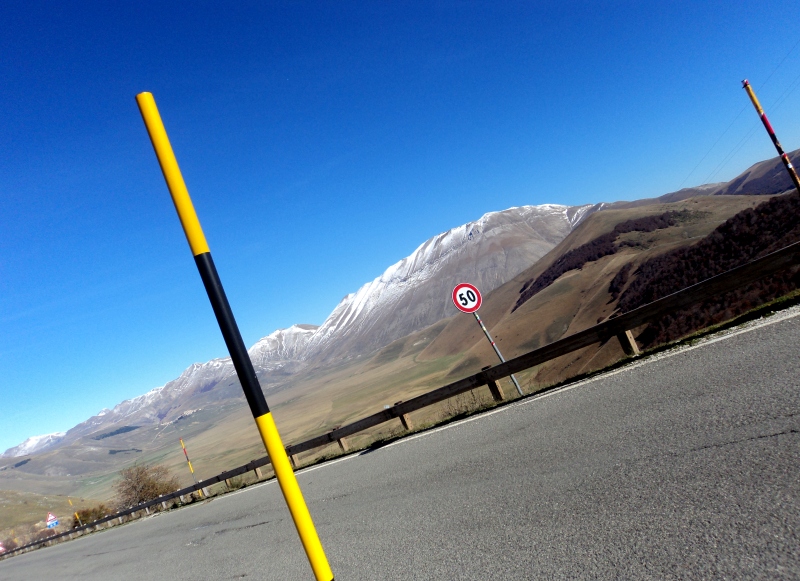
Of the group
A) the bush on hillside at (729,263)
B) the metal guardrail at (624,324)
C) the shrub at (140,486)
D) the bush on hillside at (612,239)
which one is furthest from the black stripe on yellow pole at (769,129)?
the bush on hillside at (612,239)

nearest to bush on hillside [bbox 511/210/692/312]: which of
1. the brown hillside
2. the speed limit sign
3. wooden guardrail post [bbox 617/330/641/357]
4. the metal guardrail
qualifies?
the brown hillside

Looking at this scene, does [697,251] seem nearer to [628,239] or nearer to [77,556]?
[77,556]

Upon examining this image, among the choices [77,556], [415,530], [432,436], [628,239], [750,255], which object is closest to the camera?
[415,530]

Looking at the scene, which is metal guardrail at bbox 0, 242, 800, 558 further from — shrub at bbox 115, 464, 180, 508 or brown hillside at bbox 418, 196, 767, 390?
brown hillside at bbox 418, 196, 767, 390

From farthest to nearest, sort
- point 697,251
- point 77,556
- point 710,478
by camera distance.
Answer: point 697,251
point 77,556
point 710,478

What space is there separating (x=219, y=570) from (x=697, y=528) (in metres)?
6.57

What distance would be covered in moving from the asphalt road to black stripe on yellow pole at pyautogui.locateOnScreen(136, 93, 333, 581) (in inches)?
93.6

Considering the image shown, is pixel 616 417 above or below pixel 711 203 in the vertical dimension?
below

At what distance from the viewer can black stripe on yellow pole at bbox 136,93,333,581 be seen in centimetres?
209

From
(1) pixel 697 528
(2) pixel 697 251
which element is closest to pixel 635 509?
(1) pixel 697 528

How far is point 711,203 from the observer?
11988 cm

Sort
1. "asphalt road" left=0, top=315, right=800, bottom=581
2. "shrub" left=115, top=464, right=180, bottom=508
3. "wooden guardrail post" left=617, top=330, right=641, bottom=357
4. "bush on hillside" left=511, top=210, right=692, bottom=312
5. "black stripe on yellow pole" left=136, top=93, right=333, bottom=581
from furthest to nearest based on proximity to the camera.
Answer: "bush on hillside" left=511, top=210, right=692, bottom=312, "shrub" left=115, top=464, right=180, bottom=508, "wooden guardrail post" left=617, top=330, right=641, bottom=357, "asphalt road" left=0, top=315, right=800, bottom=581, "black stripe on yellow pole" left=136, top=93, right=333, bottom=581

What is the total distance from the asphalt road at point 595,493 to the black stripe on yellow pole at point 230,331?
2376mm

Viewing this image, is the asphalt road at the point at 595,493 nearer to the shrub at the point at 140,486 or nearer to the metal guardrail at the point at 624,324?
the metal guardrail at the point at 624,324
